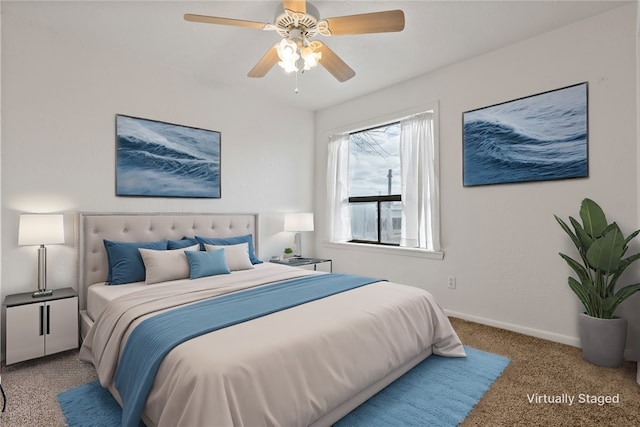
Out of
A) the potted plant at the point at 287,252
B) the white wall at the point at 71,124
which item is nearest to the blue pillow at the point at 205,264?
the white wall at the point at 71,124

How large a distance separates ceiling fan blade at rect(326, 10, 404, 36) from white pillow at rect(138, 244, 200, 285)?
2.23 meters

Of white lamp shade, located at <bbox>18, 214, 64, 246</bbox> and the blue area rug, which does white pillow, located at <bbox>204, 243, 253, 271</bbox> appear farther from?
the blue area rug

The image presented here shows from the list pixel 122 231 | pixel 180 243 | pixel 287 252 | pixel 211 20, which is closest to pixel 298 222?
pixel 287 252

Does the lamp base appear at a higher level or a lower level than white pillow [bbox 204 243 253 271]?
lower

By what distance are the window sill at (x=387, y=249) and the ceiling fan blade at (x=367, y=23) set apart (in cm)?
237

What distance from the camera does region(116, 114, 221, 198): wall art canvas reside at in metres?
3.16

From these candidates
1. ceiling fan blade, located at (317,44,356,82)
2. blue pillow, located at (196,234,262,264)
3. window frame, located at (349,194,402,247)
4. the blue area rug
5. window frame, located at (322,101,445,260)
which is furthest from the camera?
window frame, located at (349,194,402,247)

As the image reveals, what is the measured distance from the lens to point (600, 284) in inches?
94.0

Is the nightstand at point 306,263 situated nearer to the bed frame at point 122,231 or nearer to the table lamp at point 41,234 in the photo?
the bed frame at point 122,231

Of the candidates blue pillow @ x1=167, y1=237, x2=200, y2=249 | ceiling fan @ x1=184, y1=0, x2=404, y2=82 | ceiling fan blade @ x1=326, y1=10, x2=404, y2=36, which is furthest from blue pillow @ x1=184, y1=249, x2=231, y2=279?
ceiling fan blade @ x1=326, y1=10, x2=404, y2=36

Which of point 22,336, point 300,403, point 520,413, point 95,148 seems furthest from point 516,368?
point 95,148

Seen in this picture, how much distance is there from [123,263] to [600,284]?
3.79m

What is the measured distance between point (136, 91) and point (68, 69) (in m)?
0.54

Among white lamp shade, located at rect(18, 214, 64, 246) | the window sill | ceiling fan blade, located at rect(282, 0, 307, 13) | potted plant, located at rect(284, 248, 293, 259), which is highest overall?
ceiling fan blade, located at rect(282, 0, 307, 13)
